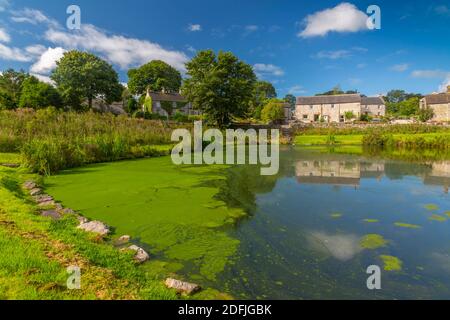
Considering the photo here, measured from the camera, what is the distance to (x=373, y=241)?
6.20m

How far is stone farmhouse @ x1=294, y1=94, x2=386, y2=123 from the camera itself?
61.1 metres

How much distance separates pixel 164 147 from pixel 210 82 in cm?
1766

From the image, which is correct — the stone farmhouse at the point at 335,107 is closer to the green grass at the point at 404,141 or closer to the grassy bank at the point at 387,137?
the grassy bank at the point at 387,137

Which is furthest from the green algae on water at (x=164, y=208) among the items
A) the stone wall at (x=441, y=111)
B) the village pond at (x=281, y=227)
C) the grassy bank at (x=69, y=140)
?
the stone wall at (x=441, y=111)

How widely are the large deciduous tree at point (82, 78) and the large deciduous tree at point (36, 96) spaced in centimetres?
240

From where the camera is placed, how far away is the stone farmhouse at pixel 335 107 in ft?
201

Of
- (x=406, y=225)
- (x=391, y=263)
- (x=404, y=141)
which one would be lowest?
(x=391, y=263)

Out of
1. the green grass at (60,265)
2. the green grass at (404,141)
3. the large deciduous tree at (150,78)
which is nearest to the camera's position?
the green grass at (60,265)

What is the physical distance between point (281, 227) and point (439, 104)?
71.7 meters

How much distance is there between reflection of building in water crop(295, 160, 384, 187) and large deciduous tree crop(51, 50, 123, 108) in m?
34.8

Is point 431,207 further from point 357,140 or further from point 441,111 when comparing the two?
point 441,111

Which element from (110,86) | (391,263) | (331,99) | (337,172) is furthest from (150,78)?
(391,263)

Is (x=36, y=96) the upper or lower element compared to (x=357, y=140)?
upper
